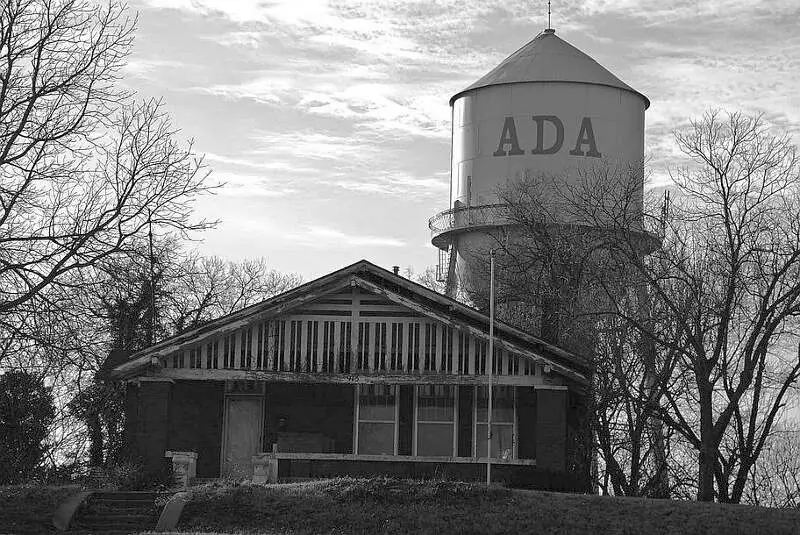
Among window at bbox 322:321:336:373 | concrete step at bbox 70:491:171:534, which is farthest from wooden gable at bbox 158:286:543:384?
concrete step at bbox 70:491:171:534

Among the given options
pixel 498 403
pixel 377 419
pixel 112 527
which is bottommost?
pixel 112 527

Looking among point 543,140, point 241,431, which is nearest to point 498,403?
point 241,431

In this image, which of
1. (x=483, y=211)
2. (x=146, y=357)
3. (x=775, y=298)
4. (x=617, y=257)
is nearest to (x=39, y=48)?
(x=146, y=357)

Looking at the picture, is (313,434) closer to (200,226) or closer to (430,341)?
(430,341)

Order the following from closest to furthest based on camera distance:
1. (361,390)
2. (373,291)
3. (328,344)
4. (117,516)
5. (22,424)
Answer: (117,516)
(373,291)
(328,344)
(361,390)
(22,424)

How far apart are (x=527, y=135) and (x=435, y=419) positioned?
42.3 ft

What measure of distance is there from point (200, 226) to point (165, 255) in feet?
10.6

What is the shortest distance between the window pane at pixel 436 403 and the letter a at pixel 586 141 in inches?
477

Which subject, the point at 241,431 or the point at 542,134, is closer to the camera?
the point at 241,431

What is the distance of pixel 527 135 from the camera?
146ft

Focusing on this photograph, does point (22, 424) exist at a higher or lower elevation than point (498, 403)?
lower

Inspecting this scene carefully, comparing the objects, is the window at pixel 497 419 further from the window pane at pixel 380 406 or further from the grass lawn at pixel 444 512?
the grass lawn at pixel 444 512

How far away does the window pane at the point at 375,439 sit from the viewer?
113 feet

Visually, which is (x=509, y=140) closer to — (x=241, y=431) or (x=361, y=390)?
(x=361, y=390)
